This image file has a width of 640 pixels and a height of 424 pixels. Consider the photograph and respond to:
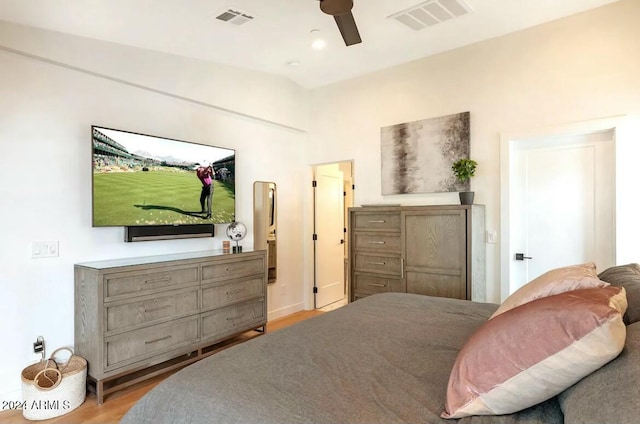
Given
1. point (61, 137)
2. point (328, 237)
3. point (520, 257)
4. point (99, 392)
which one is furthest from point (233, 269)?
point (520, 257)

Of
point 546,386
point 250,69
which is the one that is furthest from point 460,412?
point 250,69

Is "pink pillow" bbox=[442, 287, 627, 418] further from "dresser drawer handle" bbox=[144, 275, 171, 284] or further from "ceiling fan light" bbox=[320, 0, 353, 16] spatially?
"dresser drawer handle" bbox=[144, 275, 171, 284]

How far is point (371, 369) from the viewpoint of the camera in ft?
4.38

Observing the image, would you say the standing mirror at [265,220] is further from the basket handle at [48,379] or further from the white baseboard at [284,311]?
the basket handle at [48,379]

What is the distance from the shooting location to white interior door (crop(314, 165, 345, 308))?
5234 millimetres

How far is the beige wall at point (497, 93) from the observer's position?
2979 mm

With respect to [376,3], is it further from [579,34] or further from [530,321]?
[530,321]

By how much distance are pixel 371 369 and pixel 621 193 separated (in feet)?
9.37

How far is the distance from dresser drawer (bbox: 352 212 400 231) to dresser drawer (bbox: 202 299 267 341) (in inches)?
55.8

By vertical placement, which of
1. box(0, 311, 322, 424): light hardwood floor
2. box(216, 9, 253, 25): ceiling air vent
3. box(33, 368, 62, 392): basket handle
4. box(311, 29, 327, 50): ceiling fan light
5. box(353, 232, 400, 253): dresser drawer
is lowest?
box(0, 311, 322, 424): light hardwood floor

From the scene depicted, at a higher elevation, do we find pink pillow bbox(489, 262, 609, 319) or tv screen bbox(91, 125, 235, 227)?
tv screen bbox(91, 125, 235, 227)

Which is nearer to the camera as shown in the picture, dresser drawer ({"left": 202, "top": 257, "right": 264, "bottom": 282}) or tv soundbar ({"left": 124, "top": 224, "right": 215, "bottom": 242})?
tv soundbar ({"left": 124, "top": 224, "right": 215, "bottom": 242})

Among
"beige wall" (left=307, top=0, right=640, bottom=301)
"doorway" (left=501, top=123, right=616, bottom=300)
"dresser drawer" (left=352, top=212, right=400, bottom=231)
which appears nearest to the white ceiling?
"beige wall" (left=307, top=0, right=640, bottom=301)

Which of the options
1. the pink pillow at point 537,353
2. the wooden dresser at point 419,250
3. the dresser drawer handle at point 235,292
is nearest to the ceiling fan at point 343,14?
the wooden dresser at point 419,250
